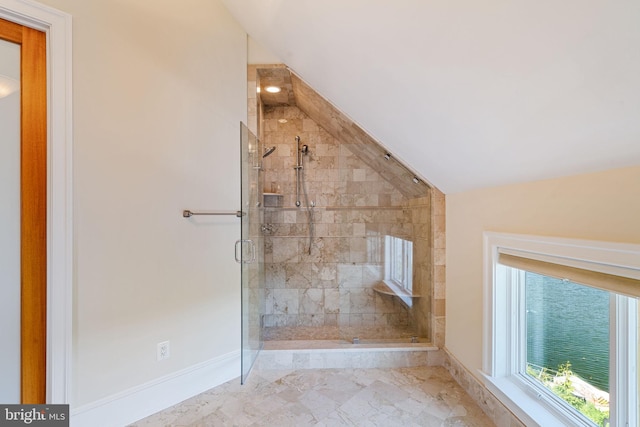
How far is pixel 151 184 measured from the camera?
1.59m

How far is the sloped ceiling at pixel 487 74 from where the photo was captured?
70cm

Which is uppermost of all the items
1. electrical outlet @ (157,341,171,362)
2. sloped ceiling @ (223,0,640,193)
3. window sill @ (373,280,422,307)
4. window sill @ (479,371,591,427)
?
sloped ceiling @ (223,0,640,193)

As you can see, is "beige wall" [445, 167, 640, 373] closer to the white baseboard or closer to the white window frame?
the white window frame

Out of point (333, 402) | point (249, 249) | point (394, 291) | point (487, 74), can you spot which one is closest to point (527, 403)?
point (333, 402)

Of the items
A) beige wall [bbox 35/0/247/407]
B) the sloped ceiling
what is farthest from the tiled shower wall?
the sloped ceiling

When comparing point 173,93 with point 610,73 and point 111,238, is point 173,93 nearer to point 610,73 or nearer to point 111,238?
point 111,238

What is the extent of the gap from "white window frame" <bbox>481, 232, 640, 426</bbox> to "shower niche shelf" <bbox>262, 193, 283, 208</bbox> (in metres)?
2.00

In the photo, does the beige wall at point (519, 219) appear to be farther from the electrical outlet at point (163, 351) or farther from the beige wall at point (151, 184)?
the electrical outlet at point (163, 351)

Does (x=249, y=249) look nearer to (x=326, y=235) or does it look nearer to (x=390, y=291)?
(x=326, y=235)

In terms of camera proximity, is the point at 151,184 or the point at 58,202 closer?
the point at 58,202

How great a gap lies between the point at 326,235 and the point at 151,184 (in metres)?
1.78

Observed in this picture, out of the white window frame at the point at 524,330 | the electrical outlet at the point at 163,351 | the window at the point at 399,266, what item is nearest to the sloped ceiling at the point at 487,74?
the white window frame at the point at 524,330

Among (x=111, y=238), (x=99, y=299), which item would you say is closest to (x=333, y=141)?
(x=111, y=238)

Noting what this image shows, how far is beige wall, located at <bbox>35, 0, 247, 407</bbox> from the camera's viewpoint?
140cm
